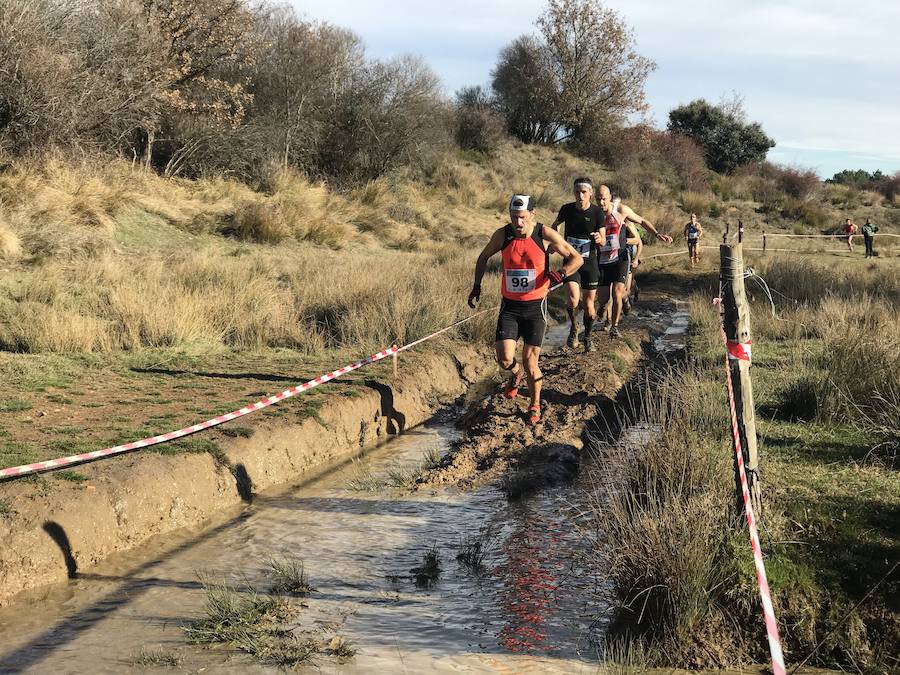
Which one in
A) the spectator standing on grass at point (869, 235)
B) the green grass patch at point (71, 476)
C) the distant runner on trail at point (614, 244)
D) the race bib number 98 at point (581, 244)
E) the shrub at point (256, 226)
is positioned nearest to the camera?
the green grass patch at point (71, 476)

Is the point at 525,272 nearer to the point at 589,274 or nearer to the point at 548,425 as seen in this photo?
the point at 548,425

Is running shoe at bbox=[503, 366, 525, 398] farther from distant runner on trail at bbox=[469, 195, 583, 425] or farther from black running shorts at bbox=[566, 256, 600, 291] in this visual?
black running shorts at bbox=[566, 256, 600, 291]

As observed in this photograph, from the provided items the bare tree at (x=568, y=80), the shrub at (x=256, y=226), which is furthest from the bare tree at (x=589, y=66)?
the shrub at (x=256, y=226)

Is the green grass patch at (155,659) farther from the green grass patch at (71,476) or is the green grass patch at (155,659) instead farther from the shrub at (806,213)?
the shrub at (806,213)

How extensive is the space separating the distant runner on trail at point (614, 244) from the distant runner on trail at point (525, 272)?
2.89 metres

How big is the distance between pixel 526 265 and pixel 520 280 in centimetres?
16

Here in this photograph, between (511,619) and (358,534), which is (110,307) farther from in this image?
(511,619)

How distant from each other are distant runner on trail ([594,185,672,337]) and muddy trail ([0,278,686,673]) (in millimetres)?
3326

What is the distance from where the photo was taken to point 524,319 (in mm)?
8953

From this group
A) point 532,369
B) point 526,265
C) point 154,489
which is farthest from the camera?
point 532,369

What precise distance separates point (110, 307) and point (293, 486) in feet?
17.6

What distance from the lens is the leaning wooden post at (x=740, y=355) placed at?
5484 mm

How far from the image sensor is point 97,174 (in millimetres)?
19266

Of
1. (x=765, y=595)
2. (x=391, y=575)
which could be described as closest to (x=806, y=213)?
(x=391, y=575)
